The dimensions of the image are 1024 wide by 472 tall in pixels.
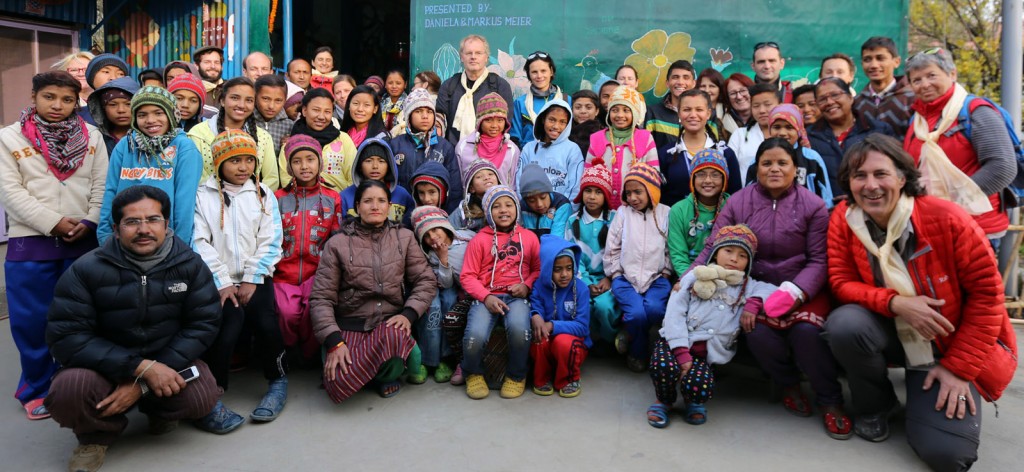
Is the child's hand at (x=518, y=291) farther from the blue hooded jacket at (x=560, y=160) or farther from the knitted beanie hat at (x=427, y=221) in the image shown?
the blue hooded jacket at (x=560, y=160)

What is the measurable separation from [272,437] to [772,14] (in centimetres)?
627

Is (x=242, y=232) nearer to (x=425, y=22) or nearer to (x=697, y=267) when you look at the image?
(x=697, y=267)

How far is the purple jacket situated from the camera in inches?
135

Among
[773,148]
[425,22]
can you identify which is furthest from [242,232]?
[425,22]

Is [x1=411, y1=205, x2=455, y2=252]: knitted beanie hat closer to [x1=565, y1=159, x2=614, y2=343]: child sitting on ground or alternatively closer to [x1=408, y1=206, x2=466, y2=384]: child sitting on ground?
[x1=408, y1=206, x2=466, y2=384]: child sitting on ground

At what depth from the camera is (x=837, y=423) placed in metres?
3.13

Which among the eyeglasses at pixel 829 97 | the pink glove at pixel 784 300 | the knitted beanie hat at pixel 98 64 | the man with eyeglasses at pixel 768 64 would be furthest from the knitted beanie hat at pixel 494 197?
the knitted beanie hat at pixel 98 64

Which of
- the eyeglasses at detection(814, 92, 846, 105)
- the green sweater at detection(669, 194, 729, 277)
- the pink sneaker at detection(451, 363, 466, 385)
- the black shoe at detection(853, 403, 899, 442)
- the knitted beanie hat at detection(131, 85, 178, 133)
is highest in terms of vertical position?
the eyeglasses at detection(814, 92, 846, 105)

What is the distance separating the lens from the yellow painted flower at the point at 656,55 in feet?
22.9

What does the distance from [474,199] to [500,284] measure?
28.8 inches

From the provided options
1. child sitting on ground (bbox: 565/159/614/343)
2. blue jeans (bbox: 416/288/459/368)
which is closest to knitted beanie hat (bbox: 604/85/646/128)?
child sitting on ground (bbox: 565/159/614/343)

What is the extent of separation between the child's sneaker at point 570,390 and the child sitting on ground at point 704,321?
1.45ft

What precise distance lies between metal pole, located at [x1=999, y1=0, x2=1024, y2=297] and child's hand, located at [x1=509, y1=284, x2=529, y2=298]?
3.91 meters

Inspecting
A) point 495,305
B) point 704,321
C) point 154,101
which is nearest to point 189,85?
point 154,101
